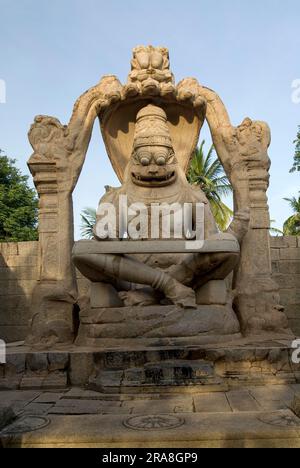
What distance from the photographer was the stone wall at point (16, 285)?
827 centimetres

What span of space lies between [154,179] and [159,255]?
3.34 ft

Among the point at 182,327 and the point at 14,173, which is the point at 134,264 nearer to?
the point at 182,327

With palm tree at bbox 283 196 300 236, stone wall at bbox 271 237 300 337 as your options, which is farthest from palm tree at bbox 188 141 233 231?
stone wall at bbox 271 237 300 337

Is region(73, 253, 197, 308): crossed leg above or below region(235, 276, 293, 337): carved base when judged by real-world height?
above

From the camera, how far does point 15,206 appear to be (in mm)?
18625

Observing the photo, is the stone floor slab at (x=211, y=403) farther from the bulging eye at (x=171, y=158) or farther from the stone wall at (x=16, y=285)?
the stone wall at (x=16, y=285)

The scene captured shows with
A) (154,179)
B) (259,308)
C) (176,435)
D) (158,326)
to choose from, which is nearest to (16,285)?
(154,179)

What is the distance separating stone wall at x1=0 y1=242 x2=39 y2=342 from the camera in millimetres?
8266

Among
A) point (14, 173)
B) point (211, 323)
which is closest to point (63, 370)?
point (211, 323)

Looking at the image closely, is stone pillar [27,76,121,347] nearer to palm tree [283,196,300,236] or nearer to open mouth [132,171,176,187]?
open mouth [132,171,176,187]

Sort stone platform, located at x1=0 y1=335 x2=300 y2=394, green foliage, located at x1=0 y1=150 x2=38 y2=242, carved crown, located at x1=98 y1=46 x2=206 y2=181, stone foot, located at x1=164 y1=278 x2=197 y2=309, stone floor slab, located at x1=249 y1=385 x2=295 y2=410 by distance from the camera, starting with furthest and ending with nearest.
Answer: green foliage, located at x1=0 y1=150 x2=38 y2=242
carved crown, located at x1=98 y1=46 x2=206 y2=181
stone foot, located at x1=164 y1=278 x2=197 y2=309
stone platform, located at x1=0 y1=335 x2=300 y2=394
stone floor slab, located at x1=249 y1=385 x2=295 y2=410

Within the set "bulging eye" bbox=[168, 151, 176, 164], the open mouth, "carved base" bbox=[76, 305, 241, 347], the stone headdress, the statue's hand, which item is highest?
the stone headdress

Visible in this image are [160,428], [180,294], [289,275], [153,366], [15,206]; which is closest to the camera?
[160,428]

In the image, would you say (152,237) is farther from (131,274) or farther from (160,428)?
(160,428)
